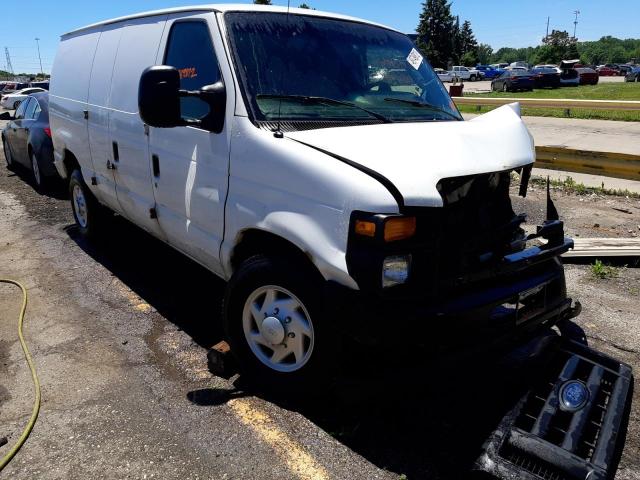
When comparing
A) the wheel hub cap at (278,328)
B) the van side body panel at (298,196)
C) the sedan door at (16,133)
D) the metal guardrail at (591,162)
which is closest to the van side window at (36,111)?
the sedan door at (16,133)

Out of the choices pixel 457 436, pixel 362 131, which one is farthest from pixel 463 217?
pixel 457 436

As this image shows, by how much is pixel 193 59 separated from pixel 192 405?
7.22 ft

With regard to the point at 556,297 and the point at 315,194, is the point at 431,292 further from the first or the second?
the point at 556,297

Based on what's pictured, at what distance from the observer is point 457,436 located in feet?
9.43

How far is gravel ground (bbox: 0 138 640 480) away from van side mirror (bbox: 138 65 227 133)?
5.20ft

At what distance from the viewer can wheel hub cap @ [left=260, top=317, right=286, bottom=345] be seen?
292 centimetres

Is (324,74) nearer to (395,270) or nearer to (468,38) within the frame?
(395,270)

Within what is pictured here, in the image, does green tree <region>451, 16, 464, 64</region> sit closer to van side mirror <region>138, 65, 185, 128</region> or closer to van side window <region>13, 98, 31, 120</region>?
van side window <region>13, 98, 31, 120</region>

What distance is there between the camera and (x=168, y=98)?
3.00 metres

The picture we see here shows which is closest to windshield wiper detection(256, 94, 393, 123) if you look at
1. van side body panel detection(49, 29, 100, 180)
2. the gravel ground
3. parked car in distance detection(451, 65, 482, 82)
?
the gravel ground

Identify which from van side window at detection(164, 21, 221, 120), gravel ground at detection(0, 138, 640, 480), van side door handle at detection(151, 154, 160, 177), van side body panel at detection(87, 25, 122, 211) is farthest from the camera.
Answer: van side body panel at detection(87, 25, 122, 211)

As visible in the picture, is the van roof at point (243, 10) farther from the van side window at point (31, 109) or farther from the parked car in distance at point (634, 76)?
the parked car in distance at point (634, 76)

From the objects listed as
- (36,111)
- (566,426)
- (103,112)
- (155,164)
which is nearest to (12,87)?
(36,111)

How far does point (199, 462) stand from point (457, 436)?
1.35 metres
